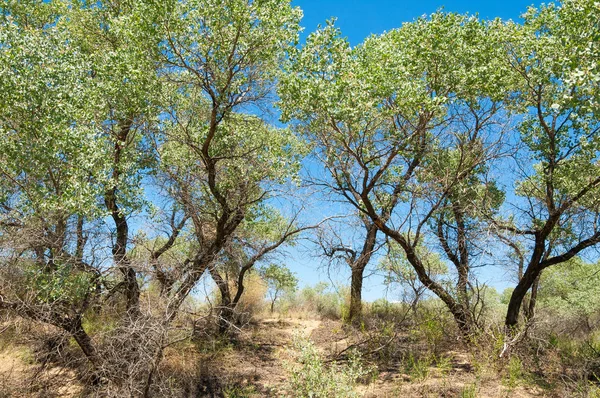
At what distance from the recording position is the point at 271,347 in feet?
48.6

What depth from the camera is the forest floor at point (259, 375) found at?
9438 millimetres

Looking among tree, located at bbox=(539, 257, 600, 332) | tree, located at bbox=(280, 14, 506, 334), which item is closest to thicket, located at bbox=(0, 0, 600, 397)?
tree, located at bbox=(280, 14, 506, 334)

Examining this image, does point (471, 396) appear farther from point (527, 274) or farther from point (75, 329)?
point (75, 329)

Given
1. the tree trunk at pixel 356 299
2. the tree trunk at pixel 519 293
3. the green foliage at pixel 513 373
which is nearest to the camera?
the green foliage at pixel 513 373

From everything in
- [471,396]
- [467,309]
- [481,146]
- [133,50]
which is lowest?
[471,396]

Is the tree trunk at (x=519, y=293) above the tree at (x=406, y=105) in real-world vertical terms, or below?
below

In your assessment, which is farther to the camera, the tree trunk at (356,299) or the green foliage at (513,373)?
the tree trunk at (356,299)

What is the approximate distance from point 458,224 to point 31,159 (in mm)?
11050

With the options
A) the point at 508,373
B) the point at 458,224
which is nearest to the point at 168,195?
the point at 458,224

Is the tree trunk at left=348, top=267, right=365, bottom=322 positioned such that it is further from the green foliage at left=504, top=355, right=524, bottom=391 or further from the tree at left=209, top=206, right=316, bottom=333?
the green foliage at left=504, top=355, right=524, bottom=391

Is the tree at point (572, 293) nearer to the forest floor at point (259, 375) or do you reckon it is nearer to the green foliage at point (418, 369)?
the forest floor at point (259, 375)

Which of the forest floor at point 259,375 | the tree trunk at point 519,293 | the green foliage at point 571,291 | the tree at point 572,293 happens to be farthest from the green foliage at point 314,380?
the green foliage at point 571,291

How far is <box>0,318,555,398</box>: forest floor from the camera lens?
9438 millimetres

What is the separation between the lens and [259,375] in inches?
461
